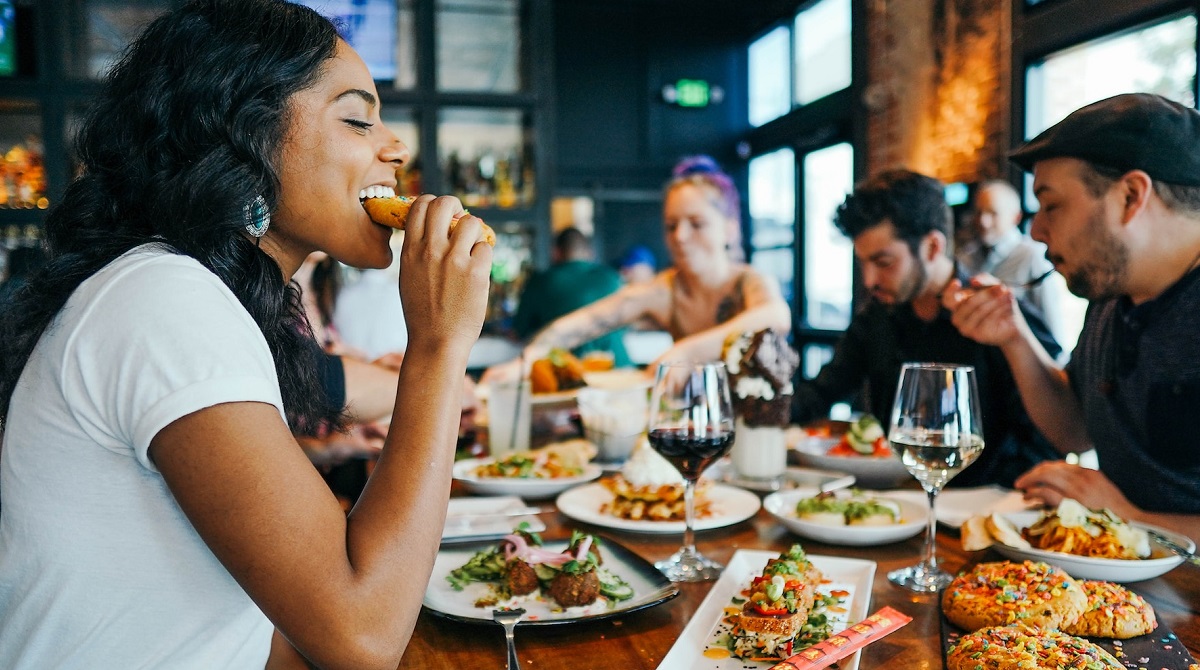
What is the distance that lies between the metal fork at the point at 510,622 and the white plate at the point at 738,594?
16cm

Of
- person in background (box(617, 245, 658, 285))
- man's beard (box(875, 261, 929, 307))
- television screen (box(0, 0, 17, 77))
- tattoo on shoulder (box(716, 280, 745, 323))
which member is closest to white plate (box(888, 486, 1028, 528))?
man's beard (box(875, 261, 929, 307))

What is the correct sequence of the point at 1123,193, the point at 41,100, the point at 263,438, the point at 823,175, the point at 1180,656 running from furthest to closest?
1. the point at 823,175
2. the point at 41,100
3. the point at 1123,193
4. the point at 1180,656
5. the point at 263,438

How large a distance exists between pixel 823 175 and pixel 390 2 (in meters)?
3.71

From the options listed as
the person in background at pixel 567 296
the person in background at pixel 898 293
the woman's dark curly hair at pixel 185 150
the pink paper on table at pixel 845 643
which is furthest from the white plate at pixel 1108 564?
the person in background at pixel 567 296

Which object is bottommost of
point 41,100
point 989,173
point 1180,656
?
point 1180,656

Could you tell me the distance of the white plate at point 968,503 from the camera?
4.45 feet

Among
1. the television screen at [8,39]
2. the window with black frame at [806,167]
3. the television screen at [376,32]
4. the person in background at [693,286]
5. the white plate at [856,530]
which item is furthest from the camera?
the window with black frame at [806,167]

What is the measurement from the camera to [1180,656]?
2.79ft

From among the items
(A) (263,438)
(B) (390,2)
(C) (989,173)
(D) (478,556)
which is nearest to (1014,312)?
(D) (478,556)

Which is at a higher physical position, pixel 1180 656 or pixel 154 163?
pixel 154 163

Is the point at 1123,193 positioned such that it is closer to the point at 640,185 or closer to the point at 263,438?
the point at 263,438

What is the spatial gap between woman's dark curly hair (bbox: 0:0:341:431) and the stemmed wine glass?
0.88 metres

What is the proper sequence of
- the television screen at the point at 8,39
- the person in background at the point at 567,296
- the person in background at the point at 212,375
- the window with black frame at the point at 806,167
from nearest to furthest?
the person in background at the point at 212,375 < the person in background at the point at 567,296 < the television screen at the point at 8,39 < the window with black frame at the point at 806,167

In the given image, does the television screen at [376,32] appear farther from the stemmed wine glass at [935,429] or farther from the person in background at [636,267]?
the stemmed wine glass at [935,429]
